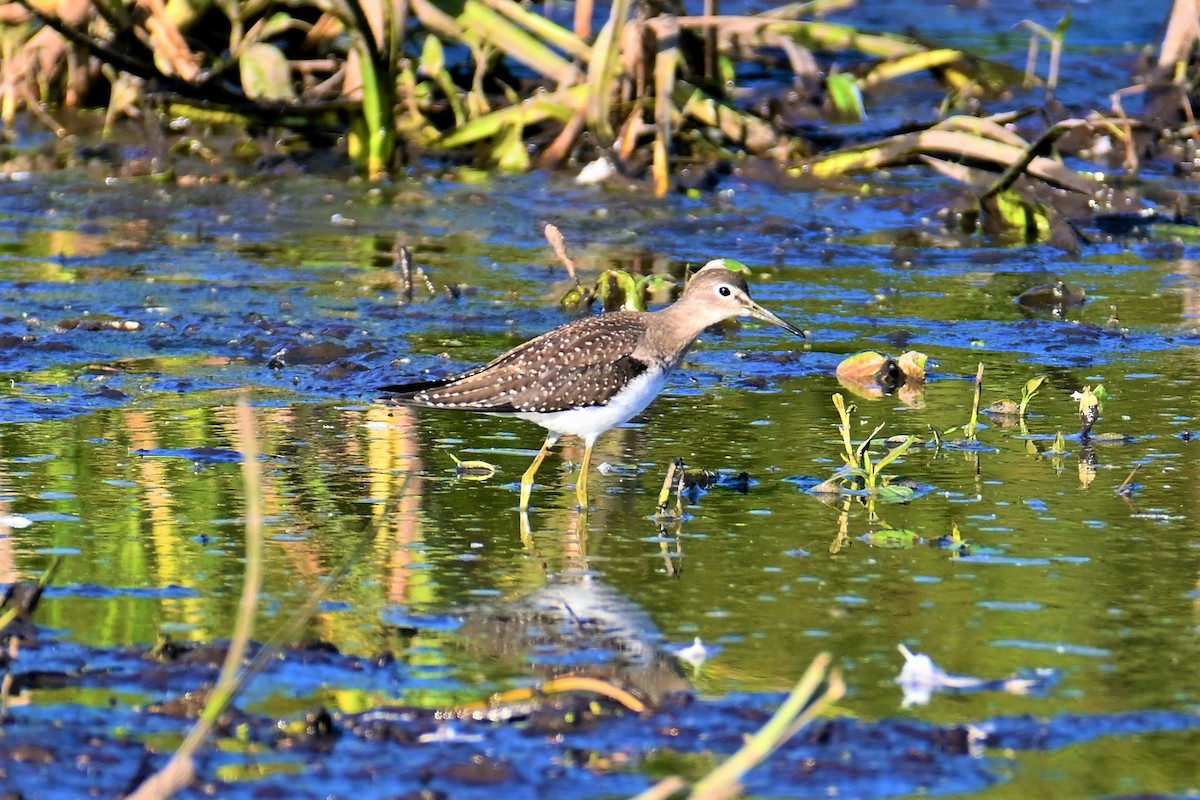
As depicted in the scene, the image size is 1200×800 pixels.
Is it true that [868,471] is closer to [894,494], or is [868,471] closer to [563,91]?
[894,494]

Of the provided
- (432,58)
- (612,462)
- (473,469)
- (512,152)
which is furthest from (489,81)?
(473,469)

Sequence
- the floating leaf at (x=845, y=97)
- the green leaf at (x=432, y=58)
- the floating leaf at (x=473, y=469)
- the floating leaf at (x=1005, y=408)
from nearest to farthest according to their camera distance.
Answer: the floating leaf at (x=473, y=469) → the floating leaf at (x=1005, y=408) → the green leaf at (x=432, y=58) → the floating leaf at (x=845, y=97)

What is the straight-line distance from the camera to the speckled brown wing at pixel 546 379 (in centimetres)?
710

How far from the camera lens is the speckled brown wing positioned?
710cm

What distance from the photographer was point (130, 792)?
13.4ft

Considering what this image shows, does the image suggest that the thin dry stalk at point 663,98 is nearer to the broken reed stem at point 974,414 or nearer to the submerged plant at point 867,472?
the broken reed stem at point 974,414

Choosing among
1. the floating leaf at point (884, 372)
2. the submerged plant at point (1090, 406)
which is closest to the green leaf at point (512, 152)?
the floating leaf at point (884, 372)

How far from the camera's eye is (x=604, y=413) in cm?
707

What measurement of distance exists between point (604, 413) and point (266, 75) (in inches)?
300

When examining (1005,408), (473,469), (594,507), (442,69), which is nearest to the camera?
(594,507)

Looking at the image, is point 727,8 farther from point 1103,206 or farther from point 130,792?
point 130,792

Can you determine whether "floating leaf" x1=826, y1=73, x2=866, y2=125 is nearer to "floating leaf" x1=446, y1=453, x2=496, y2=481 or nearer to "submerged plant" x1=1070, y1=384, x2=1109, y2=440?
"submerged plant" x1=1070, y1=384, x2=1109, y2=440

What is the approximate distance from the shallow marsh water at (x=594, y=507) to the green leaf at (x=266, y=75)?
4.65 feet

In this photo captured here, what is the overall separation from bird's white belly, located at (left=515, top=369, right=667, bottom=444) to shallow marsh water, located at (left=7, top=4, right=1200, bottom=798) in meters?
0.27
